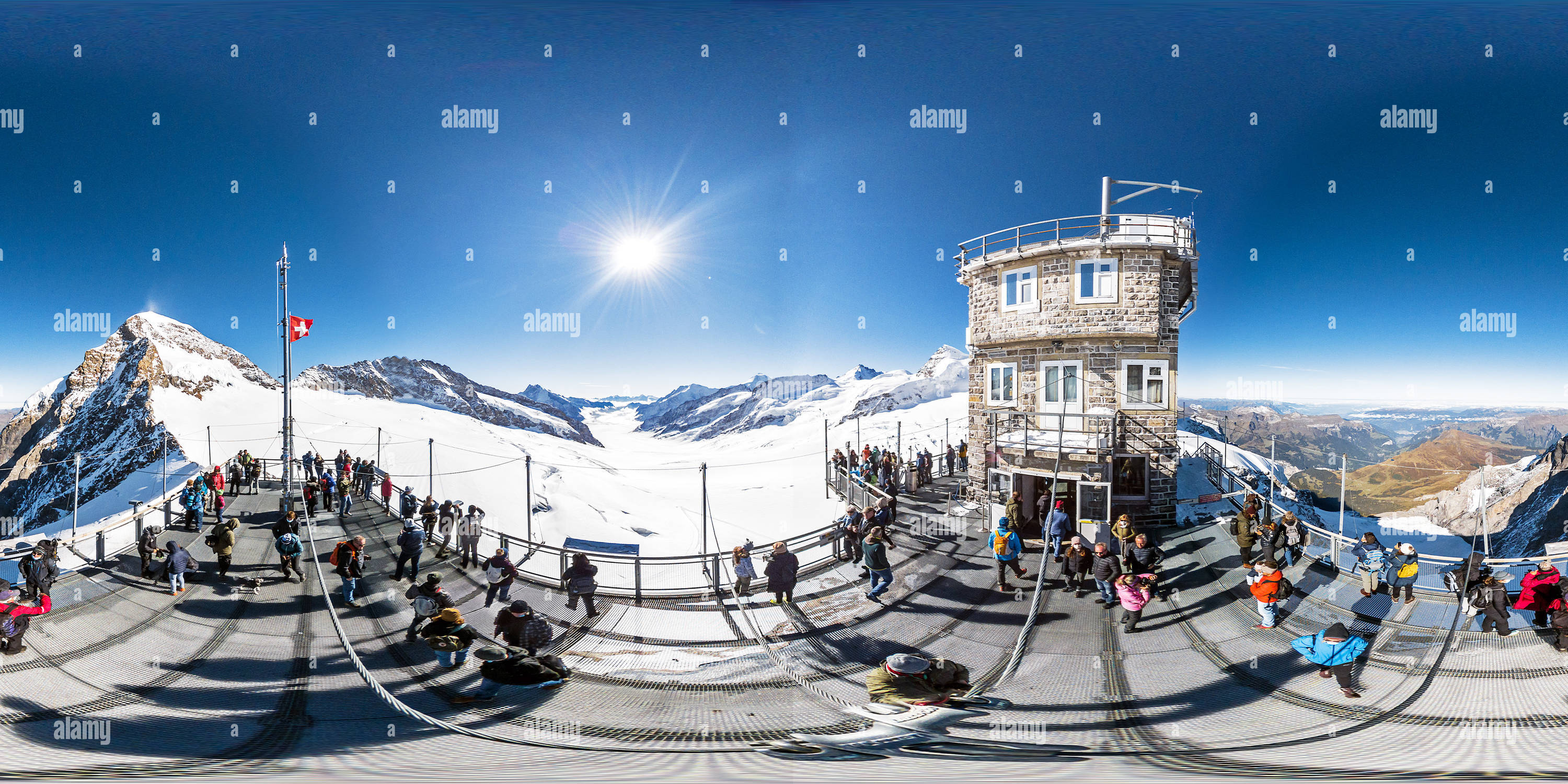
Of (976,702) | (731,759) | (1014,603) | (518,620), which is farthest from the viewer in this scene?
(1014,603)

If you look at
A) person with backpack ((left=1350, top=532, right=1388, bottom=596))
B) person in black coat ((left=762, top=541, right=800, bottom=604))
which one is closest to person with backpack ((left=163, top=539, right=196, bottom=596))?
person in black coat ((left=762, top=541, right=800, bottom=604))

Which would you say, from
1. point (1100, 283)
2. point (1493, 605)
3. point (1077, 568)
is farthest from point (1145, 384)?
point (1077, 568)

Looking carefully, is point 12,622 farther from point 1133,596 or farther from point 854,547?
point 1133,596

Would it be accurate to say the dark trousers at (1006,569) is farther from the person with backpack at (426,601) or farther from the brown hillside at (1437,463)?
the person with backpack at (426,601)

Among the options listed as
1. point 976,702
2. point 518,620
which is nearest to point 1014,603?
point 976,702

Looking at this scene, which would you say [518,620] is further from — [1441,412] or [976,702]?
[1441,412]

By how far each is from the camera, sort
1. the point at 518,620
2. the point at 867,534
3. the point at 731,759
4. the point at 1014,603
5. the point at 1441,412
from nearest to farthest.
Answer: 1. the point at 731,759
2. the point at 518,620
3. the point at 1014,603
4. the point at 867,534
5. the point at 1441,412

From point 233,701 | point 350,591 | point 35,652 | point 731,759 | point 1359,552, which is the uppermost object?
point 1359,552
